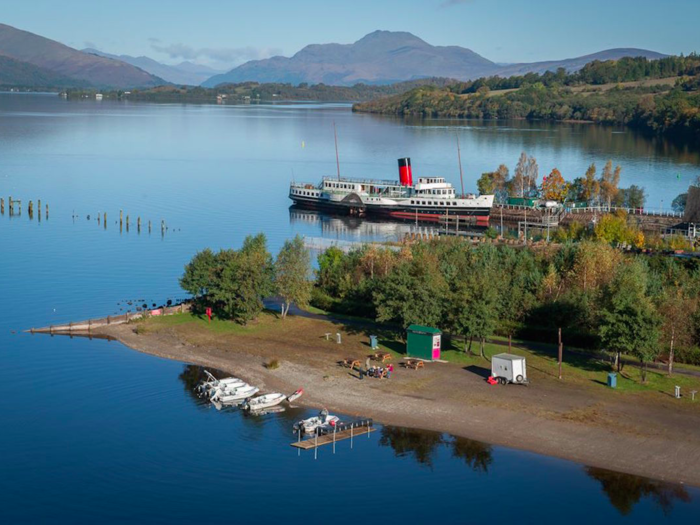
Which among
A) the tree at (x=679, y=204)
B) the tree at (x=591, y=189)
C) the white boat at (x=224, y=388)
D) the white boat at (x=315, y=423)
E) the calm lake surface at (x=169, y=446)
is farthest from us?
the tree at (x=591, y=189)

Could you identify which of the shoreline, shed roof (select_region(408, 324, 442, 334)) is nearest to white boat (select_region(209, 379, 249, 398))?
the shoreline

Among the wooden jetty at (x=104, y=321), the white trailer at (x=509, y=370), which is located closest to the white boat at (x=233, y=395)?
the white trailer at (x=509, y=370)

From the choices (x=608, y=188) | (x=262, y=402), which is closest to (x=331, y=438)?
(x=262, y=402)

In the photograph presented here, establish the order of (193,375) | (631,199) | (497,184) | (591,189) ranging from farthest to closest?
(497,184)
(591,189)
(631,199)
(193,375)

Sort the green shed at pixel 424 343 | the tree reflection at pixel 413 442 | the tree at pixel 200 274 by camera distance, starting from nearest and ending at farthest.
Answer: the tree reflection at pixel 413 442 < the green shed at pixel 424 343 < the tree at pixel 200 274

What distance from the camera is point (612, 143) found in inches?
4852

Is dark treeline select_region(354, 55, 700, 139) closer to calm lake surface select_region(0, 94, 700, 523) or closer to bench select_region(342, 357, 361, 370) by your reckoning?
calm lake surface select_region(0, 94, 700, 523)

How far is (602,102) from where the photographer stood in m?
163

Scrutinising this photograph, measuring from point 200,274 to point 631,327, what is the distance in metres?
17.7

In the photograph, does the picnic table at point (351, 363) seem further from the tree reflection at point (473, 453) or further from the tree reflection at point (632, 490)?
the tree reflection at point (632, 490)

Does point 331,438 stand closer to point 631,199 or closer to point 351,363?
point 351,363

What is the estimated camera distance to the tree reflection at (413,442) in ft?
81.5

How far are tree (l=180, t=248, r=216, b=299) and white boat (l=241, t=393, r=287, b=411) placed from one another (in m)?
10.7

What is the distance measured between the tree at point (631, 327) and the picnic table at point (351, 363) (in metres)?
8.07
